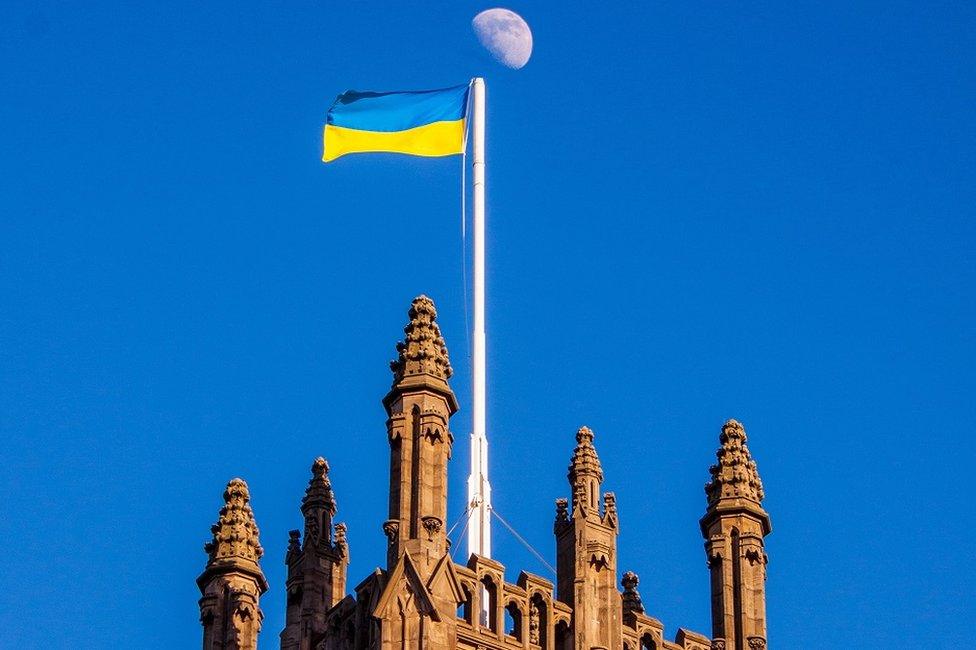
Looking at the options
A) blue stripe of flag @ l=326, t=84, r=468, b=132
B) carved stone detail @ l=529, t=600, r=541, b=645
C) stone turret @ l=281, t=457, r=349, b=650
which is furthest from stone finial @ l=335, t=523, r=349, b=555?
blue stripe of flag @ l=326, t=84, r=468, b=132

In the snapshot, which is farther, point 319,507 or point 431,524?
point 319,507

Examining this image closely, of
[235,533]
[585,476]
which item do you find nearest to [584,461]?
[585,476]

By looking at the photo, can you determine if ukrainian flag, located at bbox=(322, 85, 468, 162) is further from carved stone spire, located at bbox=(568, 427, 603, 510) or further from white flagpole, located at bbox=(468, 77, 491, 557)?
→ carved stone spire, located at bbox=(568, 427, 603, 510)

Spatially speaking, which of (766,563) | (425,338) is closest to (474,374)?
(425,338)

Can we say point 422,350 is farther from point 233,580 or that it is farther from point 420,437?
point 233,580

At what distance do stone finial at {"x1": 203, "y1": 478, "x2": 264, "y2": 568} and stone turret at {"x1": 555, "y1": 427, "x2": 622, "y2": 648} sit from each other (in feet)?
20.9

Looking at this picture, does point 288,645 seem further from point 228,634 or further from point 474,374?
point 474,374

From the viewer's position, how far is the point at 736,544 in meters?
72.7

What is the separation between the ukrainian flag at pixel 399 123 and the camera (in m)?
78.6

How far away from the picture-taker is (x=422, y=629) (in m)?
66.2

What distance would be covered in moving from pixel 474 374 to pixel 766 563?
22.9 ft

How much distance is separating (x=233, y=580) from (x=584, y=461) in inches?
289

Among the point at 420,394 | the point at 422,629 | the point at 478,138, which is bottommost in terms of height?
the point at 422,629

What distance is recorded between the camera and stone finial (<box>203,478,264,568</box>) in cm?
7200
